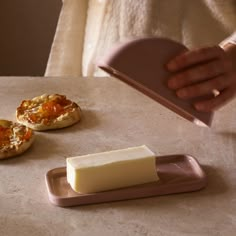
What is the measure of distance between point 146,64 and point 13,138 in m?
0.28

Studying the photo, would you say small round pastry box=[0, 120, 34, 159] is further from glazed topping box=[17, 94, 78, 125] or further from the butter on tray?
the butter on tray

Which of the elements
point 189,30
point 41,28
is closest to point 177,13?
point 189,30

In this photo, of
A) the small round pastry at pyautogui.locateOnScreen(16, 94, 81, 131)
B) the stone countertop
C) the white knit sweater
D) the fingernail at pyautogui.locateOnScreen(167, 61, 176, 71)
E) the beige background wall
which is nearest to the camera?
the stone countertop

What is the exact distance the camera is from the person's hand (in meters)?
0.86

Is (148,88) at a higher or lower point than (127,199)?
higher

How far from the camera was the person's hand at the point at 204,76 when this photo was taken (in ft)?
2.81

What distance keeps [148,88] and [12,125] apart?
0.94ft

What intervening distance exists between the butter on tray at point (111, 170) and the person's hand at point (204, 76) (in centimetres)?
12

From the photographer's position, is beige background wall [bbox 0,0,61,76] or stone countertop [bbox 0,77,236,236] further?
beige background wall [bbox 0,0,61,76]

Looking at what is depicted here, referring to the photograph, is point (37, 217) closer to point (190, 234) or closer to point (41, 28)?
point (190, 234)

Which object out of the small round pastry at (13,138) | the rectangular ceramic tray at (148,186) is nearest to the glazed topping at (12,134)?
the small round pastry at (13,138)

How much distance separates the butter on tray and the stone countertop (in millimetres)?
29

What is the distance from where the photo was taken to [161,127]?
101 centimetres

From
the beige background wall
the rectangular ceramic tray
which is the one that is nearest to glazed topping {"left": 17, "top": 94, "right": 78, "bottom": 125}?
the rectangular ceramic tray
